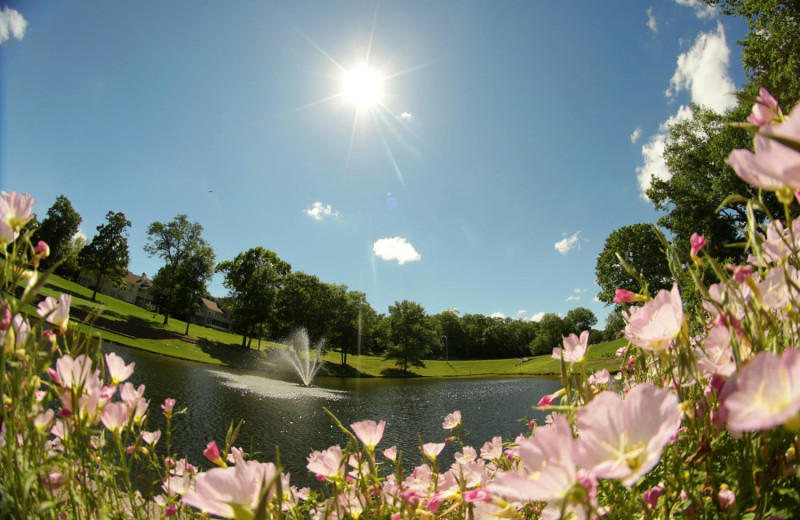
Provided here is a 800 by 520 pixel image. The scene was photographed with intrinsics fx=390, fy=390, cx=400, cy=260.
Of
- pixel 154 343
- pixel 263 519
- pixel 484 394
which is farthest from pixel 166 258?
pixel 263 519

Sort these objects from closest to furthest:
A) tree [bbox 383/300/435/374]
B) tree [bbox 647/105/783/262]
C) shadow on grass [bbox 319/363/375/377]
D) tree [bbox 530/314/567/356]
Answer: tree [bbox 647/105/783/262] < shadow on grass [bbox 319/363/375/377] < tree [bbox 383/300/435/374] < tree [bbox 530/314/567/356]

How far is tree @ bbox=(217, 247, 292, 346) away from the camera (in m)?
31.0

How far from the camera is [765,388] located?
355 millimetres

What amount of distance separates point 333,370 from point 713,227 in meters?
25.7

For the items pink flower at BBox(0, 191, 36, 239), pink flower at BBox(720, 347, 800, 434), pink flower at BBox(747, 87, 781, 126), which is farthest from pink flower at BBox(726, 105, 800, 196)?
pink flower at BBox(0, 191, 36, 239)

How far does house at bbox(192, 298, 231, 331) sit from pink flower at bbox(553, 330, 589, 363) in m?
65.2

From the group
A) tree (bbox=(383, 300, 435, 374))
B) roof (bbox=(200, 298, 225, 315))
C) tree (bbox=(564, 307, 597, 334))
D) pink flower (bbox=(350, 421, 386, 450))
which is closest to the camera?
pink flower (bbox=(350, 421, 386, 450))

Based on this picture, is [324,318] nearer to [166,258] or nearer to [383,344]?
[383,344]

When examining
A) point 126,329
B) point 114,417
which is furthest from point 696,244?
point 126,329

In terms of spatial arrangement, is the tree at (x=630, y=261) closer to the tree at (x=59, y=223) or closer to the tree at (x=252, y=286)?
the tree at (x=252, y=286)

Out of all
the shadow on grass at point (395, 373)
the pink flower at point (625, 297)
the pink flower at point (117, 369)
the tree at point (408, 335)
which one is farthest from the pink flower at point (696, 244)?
the tree at point (408, 335)

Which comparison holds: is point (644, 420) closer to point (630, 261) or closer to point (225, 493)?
point (225, 493)

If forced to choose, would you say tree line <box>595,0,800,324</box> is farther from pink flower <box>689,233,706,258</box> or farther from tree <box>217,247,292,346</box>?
tree <box>217,247,292,346</box>

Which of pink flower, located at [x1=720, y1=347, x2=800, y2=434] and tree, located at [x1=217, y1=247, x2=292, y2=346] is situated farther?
tree, located at [x1=217, y1=247, x2=292, y2=346]
